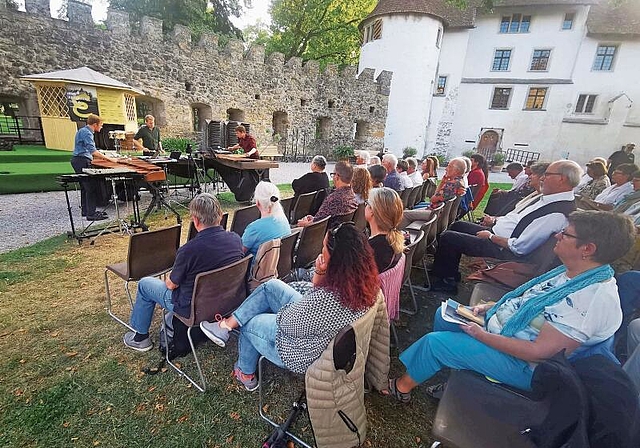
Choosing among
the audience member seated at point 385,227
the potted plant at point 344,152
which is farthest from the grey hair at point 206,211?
the potted plant at point 344,152

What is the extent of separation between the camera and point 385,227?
2223mm

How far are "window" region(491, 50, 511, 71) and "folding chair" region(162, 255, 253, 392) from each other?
2335cm

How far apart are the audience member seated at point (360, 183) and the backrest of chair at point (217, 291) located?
2098mm

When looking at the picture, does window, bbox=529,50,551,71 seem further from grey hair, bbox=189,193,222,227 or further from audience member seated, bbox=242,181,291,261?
grey hair, bbox=189,193,222,227

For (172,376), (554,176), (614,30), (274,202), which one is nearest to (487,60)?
(614,30)

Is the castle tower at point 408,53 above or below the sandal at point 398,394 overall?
above

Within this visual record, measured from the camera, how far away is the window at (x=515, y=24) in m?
18.7

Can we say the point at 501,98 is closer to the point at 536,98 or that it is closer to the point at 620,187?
the point at 536,98

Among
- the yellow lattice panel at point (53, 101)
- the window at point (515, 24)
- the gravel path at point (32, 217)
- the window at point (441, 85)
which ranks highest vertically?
the window at point (515, 24)

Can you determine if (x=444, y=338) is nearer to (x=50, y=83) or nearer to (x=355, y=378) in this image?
(x=355, y=378)

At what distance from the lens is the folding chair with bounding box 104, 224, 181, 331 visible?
249cm

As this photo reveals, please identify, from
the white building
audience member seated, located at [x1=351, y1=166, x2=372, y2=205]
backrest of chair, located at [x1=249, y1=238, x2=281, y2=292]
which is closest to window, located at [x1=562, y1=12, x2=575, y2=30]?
the white building

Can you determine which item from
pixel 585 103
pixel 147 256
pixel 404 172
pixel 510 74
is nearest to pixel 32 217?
pixel 147 256

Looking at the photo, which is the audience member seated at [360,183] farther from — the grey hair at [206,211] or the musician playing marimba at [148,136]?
the musician playing marimba at [148,136]
